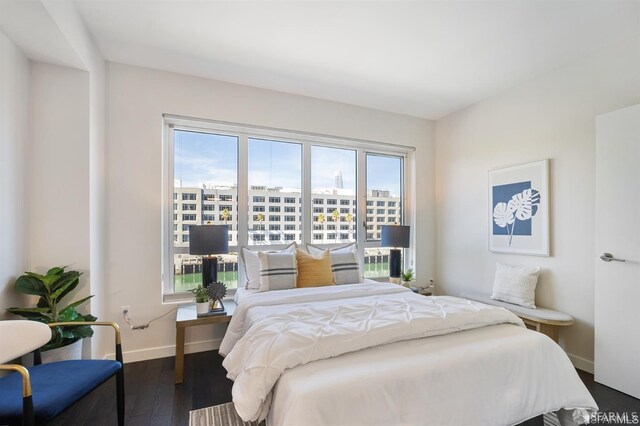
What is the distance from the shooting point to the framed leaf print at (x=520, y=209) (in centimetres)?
286

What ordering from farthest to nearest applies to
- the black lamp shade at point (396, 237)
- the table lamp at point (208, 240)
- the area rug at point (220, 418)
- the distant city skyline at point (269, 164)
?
the black lamp shade at point (396, 237) < the distant city skyline at point (269, 164) < the table lamp at point (208, 240) < the area rug at point (220, 418)

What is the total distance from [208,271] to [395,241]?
2093 millimetres

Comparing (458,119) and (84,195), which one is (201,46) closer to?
(84,195)

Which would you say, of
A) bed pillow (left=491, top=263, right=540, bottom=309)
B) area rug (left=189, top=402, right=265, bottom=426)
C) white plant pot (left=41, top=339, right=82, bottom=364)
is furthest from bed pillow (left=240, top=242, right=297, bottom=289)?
bed pillow (left=491, top=263, right=540, bottom=309)

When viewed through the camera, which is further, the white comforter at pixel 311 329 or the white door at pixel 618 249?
the white door at pixel 618 249

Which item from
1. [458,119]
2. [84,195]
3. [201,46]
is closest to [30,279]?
[84,195]

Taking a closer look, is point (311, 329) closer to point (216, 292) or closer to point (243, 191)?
point (216, 292)

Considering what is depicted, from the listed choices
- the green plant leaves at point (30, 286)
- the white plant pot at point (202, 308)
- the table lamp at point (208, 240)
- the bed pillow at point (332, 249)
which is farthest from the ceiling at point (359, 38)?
the white plant pot at point (202, 308)

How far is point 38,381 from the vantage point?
1480 mm

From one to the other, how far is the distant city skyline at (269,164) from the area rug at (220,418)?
2.05m

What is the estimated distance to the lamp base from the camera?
9.04 feet

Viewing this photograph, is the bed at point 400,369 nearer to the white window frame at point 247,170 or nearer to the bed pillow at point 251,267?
the bed pillow at point 251,267

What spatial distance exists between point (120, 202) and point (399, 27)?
2.78m

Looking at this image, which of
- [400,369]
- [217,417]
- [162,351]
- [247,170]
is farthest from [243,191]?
[400,369]
